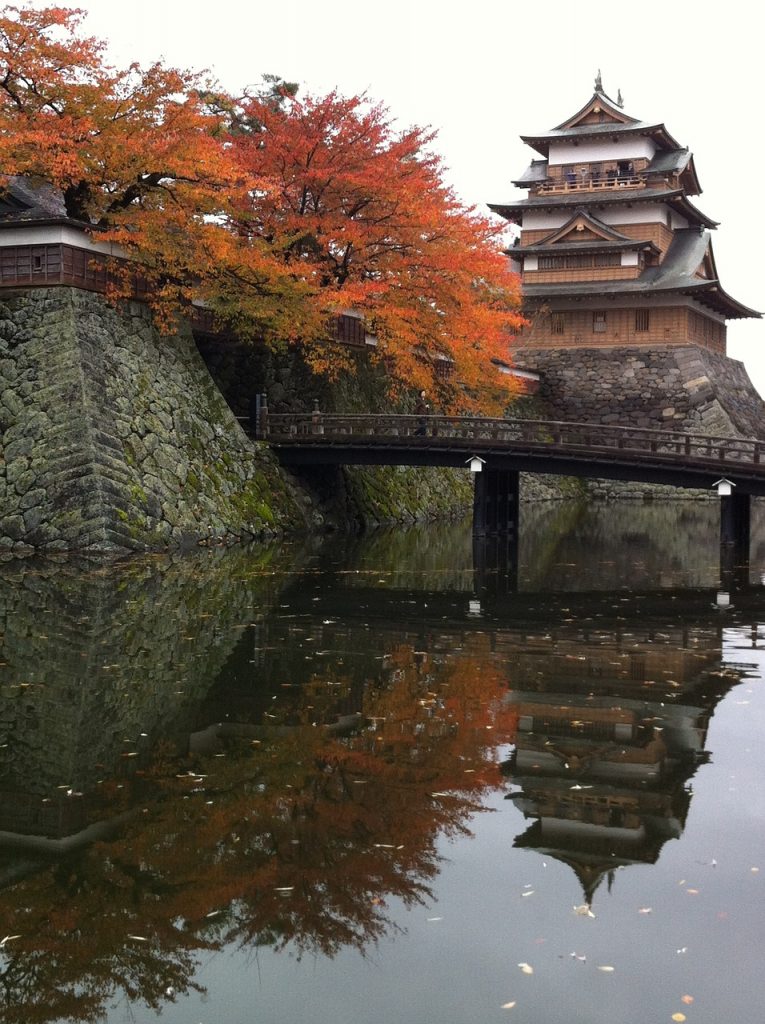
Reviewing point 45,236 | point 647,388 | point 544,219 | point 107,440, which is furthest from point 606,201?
point 107,440

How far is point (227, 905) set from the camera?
5.46 m

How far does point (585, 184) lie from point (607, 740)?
138 feet

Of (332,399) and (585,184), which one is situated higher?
(585,184)

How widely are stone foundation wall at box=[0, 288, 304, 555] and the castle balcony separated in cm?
2566

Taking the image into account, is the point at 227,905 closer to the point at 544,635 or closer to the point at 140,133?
the point at 544,635

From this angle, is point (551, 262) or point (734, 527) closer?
point (734, 527)

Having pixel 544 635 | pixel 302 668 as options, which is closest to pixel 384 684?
pixel 302 668

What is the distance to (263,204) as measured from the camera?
2700cm

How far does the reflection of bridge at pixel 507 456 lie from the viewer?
24.0 meters

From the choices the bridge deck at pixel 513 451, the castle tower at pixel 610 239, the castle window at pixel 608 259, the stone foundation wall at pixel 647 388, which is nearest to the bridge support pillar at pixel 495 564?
the bridge deck at pixel 513 451

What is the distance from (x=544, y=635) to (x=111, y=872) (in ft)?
26.7

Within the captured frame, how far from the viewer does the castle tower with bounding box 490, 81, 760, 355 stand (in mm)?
45031

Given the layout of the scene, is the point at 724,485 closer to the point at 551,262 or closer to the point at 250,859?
the point at 250,859

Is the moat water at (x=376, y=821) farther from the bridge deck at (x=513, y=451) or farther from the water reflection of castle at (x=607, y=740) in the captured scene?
the bridge deck at (x=513, y=451)
